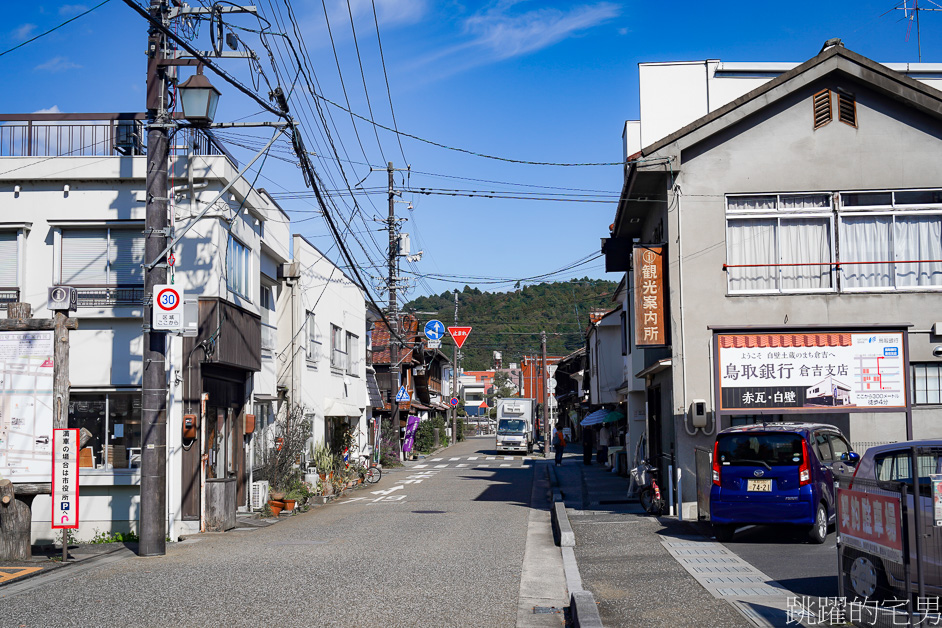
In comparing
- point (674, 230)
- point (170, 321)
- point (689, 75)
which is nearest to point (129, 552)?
point (170, 321)

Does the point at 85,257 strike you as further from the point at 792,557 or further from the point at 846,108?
the point at 846,108

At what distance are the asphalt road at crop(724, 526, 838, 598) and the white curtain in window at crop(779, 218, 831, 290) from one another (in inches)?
192

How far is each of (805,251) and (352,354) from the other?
21.3m

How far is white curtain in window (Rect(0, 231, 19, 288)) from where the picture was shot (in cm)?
1608

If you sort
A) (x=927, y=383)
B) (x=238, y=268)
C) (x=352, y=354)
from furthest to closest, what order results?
(x=352, y=354), (x=238, y=268), (x=927, y=383)

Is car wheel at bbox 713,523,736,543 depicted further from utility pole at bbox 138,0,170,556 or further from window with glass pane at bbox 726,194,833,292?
utility pole at bbox 138,0,170,556

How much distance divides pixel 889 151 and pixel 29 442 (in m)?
16.2

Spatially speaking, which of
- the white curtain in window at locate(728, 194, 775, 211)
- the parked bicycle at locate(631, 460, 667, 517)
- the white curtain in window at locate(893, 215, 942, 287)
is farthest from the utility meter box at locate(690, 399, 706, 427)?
the white curtain in window at locate(893, 215, 942, 287)

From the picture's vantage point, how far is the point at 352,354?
34500 millimetres

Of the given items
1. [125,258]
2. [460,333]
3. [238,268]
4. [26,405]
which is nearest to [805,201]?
[238,268]

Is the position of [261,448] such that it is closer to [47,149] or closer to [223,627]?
[47,149]

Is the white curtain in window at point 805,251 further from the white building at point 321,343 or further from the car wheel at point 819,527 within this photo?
the white building at point 321,343

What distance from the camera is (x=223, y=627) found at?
7820 mm

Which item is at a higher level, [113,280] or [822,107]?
[822,107]
